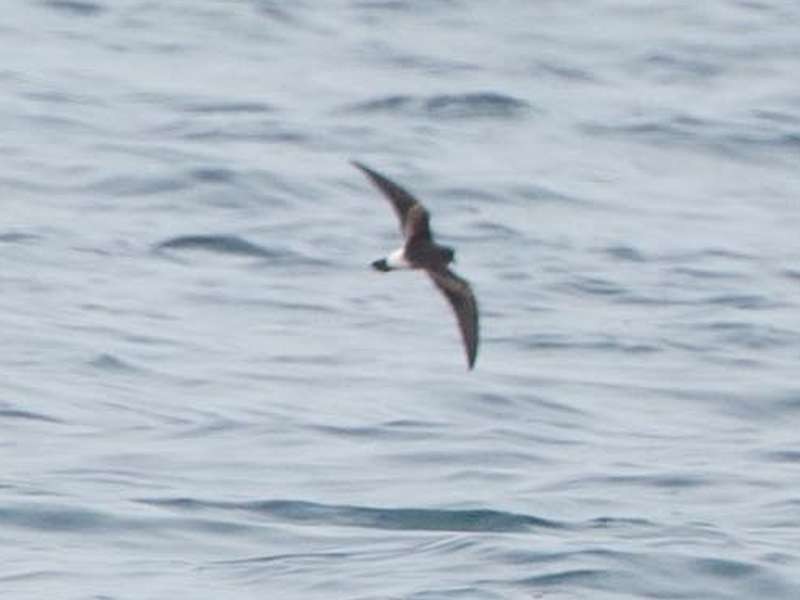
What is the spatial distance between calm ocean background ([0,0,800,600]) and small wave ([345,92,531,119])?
0.03 m

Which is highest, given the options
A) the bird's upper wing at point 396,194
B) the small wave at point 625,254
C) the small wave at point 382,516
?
the bird's upper wing at point 396,194

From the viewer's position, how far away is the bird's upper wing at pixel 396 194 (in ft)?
33.3

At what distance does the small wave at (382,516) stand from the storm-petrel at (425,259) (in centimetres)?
230

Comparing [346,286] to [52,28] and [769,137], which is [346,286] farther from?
[52,28]

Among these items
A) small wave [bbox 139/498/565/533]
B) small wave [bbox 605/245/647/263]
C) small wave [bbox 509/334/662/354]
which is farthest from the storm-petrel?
small wave [bbox 605/245/647/263]

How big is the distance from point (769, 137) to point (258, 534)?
8.95 m

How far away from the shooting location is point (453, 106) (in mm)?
21469

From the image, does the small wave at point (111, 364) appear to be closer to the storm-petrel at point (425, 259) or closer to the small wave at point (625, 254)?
the small wave at point (625, 254)

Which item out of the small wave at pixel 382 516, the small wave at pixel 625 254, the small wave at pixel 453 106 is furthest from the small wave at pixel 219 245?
the small wave at pixel 382 516

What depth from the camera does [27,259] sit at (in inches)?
688

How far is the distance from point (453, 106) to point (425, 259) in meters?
10.7

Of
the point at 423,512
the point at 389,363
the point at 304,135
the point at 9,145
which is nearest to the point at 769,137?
the point at 304,135

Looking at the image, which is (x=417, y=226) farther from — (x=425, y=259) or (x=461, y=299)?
(x=461, y=299)

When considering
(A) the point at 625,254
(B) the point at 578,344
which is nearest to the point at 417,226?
(B) the point at 578,344
